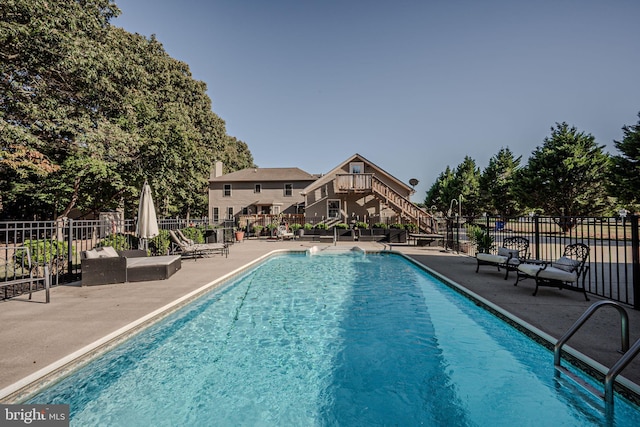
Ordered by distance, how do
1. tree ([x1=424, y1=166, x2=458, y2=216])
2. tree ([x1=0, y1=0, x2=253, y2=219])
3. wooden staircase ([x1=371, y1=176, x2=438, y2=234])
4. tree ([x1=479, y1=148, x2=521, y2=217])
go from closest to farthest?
tree ([x1=0, y1=0, x2=253, y2=219]), wooden staircase ([x1=371, y1=176, x2=438, y2=234]), tree ([x1=479, y1=148, x2=521, y2=217]), tree ([x1=424, y1=166, x2=458, y2=216])

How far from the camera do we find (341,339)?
5328 millimetres

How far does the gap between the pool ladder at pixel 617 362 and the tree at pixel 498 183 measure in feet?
133

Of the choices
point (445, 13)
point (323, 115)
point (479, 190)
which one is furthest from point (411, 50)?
point (479, 190)

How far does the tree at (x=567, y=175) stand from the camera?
26672 mm

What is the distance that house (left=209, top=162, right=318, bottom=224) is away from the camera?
103ft

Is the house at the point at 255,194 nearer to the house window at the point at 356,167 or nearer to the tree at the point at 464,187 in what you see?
the house window at the point at 356,167

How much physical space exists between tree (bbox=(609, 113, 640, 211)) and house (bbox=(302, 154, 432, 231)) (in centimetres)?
1402

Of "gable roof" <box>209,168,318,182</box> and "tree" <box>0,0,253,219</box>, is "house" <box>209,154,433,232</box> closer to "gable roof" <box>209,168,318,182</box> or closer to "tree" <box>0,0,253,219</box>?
A: "gable roof" <box>209,168,318,182</box>

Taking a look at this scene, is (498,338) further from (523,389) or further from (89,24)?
(89,24)

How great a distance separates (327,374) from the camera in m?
4.21

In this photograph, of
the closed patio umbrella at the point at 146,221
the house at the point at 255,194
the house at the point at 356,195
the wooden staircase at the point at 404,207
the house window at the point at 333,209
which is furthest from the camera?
the house at the point at 255,194

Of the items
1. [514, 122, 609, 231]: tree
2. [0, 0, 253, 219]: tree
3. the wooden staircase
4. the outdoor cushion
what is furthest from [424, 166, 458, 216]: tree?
the outdoor cushion

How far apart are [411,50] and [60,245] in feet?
51.4

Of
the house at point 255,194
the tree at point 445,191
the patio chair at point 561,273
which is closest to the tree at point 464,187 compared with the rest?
the tree at point 445,191
